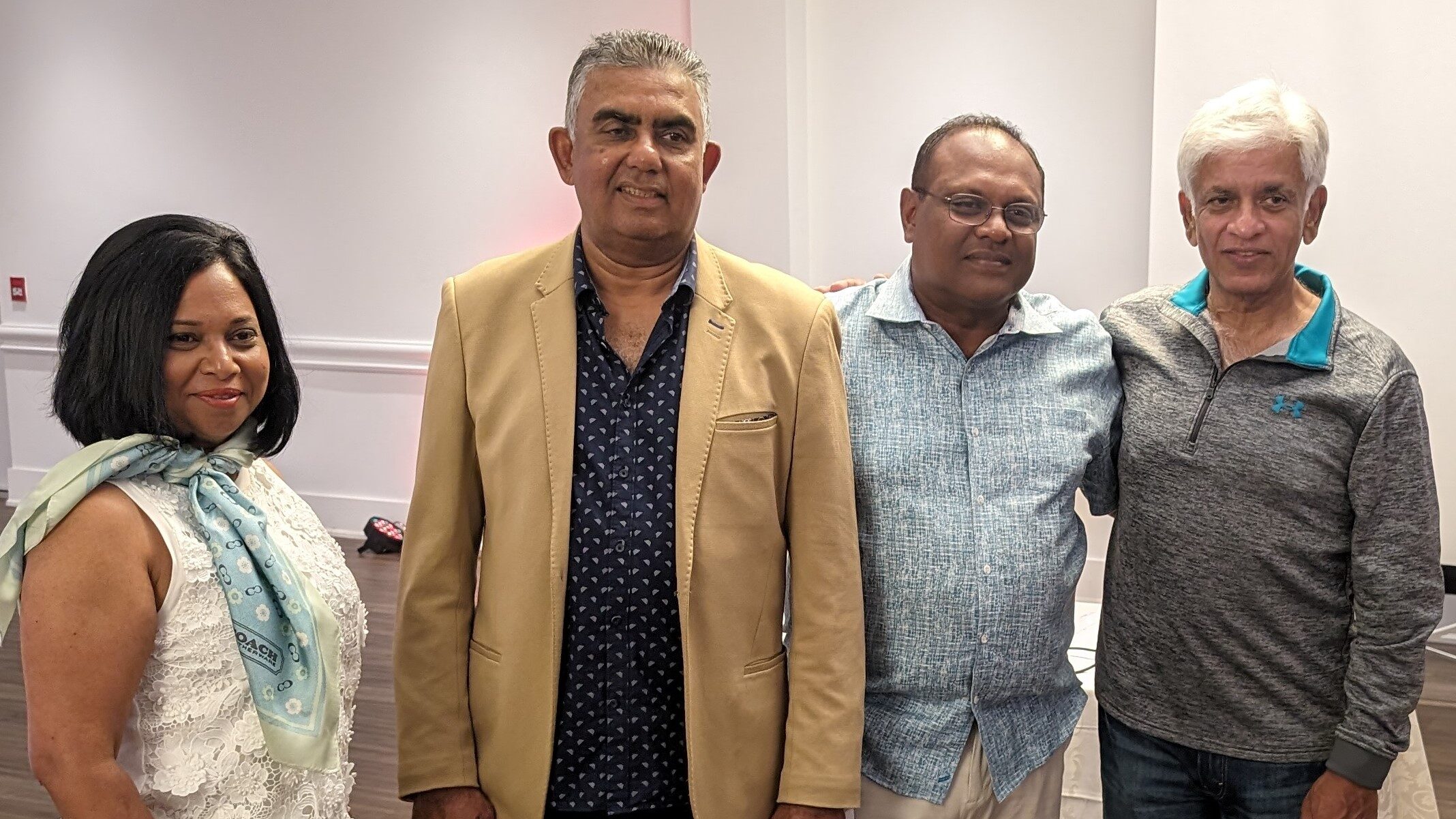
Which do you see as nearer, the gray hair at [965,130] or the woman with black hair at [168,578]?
the woman with black hair at [168,578]

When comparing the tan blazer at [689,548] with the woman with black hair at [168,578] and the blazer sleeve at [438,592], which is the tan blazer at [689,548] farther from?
the woman with black hair at [168,578]

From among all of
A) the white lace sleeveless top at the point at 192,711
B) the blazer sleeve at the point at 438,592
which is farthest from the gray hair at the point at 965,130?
the white lace sleeveless top at the point at 192,711

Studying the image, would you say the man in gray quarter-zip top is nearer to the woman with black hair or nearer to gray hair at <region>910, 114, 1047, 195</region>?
gray hair at <region>910, 114, 1047, 195</region>

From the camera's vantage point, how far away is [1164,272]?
4.37 meters

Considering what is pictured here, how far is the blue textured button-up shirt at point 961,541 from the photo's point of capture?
1845 mm

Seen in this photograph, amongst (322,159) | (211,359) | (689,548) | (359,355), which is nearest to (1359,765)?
(689,548)

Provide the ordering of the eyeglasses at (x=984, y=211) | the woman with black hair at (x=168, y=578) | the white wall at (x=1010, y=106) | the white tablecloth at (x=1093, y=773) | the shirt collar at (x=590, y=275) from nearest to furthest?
the woman with black hair at (x=168, y=578)
the shirt collar at (x=590, y=275)
the eyeglasses at (x=984, y=211)
the white tablecloth at (x=1093, y=773)
the white wall at (x=1010, y=106)

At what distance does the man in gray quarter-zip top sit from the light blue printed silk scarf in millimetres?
1231

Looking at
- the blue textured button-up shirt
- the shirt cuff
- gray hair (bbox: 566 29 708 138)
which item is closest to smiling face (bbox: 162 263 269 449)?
gray hair (bbox: 566 29 708 138)

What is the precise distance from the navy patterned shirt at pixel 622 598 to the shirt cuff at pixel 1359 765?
954 millimetres

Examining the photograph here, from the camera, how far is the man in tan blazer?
1.72 metres

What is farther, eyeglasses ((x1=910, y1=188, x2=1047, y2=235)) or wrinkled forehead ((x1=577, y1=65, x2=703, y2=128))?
eyeglasses ((x1=910, y1=188, x2=1047, y2=235))

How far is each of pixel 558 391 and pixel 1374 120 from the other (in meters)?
3.42

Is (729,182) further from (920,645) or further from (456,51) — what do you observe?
(920,645)
